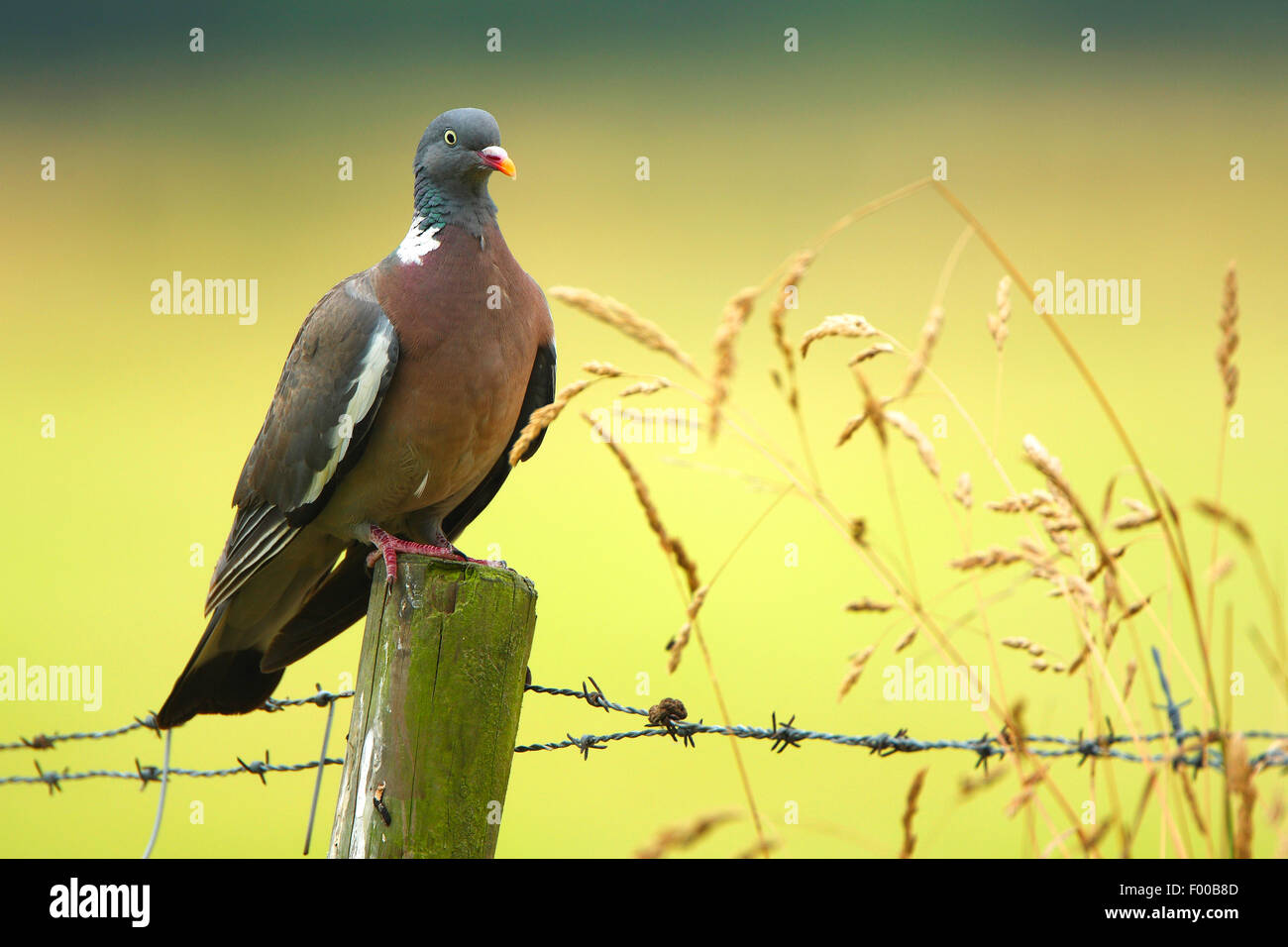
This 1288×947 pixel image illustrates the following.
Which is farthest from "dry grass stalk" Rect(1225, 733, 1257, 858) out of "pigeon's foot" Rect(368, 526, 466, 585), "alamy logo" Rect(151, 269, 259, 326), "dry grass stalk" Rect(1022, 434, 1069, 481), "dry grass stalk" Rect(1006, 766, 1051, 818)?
"alamy logo" Rect(151, 269, 259, 326)

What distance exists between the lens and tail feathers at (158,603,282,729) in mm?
3789

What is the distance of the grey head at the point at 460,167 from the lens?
3883 millimetres

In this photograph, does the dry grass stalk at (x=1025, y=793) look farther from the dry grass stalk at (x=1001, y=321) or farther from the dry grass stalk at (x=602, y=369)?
the dry grass stalk at (x=602, y=369)

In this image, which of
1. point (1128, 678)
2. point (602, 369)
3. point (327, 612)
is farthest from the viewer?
point (327, 612)

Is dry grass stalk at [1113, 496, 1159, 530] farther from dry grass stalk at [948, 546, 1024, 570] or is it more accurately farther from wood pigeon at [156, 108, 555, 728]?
wood pigeon at [156, 108, 555, 728]

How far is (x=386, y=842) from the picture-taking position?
93.8 inches

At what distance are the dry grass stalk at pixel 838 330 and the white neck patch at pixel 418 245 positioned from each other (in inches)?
69.4

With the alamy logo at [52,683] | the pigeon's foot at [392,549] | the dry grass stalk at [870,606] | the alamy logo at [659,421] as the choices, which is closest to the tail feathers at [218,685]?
the pigeon's foot at [392,549]

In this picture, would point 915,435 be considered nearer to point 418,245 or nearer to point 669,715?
point 669,715

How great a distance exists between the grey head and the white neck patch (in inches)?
1.6

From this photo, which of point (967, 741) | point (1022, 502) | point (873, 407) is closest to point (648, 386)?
point (873, 407)

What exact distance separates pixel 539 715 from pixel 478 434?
6.29 m

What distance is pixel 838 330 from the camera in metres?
2.49

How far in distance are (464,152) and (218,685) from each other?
199 centimetres
